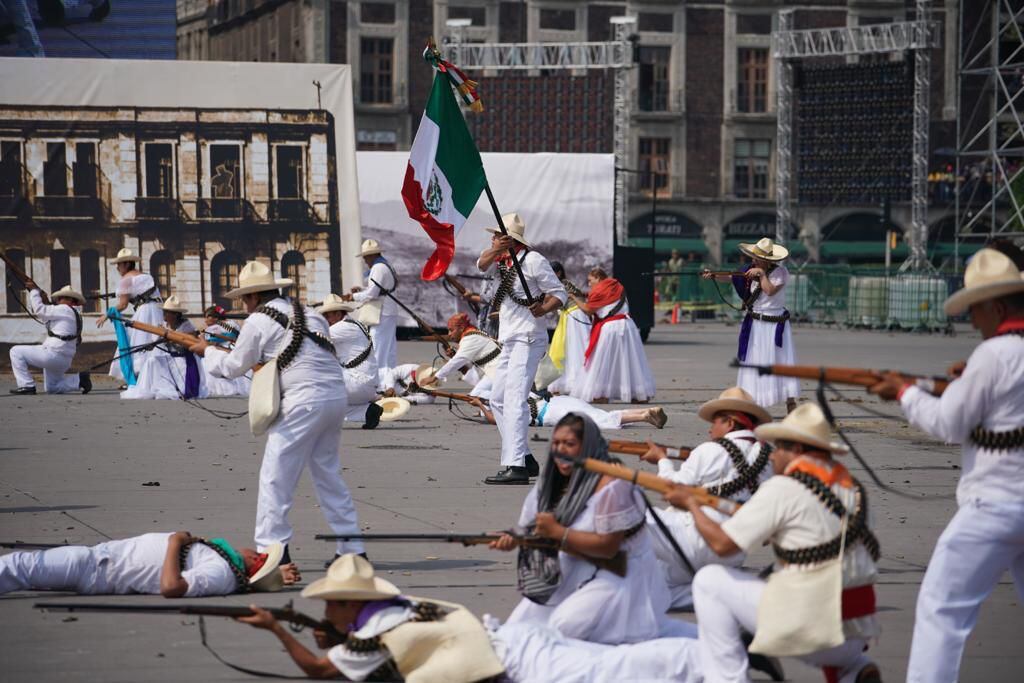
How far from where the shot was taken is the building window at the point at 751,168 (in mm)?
63906

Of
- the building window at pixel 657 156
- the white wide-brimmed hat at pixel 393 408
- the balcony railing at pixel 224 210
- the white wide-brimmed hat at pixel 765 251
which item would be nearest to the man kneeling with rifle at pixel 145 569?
the white wide-brimmed hat at pixel 393 408

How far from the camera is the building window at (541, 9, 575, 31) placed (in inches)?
2462

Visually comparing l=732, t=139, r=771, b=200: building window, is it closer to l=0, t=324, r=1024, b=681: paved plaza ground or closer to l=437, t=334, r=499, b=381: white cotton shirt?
l=0, t=324, r=1024, b=681: paved plaza ground

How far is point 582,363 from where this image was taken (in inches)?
832

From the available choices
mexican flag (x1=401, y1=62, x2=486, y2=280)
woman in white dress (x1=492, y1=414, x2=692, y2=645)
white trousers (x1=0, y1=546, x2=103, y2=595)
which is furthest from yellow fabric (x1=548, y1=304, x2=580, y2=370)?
woman in white dress (x1=492, y1=414, x2=692, y2=645)

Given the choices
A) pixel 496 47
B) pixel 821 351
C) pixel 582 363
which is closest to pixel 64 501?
pixel 582 363

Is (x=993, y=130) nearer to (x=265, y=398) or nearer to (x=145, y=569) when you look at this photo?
(x=265, y=398)

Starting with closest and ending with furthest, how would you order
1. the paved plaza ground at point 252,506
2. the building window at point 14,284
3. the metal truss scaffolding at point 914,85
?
the paved plaza ground at point 252,506 < the building window at point 14,284 < the metal truss scaffolding at point 914,85

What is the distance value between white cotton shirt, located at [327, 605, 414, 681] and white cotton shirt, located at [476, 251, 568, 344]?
6319mm

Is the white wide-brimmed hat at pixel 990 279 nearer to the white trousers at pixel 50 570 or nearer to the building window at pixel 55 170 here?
the white trousers at pixel 50 570

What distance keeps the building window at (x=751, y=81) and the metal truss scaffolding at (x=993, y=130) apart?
26.4ft

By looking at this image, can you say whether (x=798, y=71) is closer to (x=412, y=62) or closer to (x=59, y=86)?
(x=412, y=62)

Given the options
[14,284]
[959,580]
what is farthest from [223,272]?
[959,580]

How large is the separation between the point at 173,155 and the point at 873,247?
138 feet
